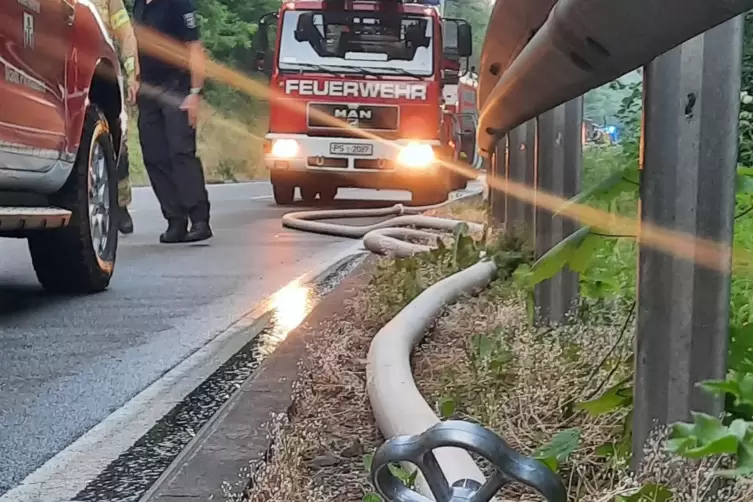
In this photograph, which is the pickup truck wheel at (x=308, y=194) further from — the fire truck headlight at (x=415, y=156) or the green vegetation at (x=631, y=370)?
the green vegetation at (x=631, y=370)

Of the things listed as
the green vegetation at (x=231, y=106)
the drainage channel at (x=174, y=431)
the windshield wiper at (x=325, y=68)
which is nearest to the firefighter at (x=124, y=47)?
the drainage channel at (x=174, y=431)

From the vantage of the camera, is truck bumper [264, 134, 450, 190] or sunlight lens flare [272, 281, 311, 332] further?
truck bumper [264, 134, 450, 190]

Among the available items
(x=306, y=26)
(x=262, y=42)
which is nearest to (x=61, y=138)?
(x=306, y=26)

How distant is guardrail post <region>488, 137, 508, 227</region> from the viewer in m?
5.59

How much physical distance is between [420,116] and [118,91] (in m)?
7.60

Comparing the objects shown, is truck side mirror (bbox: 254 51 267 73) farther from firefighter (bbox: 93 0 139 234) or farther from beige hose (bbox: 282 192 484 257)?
firefighter (bbox: 93 0 139 234)

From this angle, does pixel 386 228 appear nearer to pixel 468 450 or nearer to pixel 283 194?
pixel 468 450

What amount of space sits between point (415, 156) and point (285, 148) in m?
1.56

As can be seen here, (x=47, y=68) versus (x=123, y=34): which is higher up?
(x=123, y=34)

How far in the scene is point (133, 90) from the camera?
8188 millimetres

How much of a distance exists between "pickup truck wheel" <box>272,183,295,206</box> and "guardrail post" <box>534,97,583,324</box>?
35.5 feet

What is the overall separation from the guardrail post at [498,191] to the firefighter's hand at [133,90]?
3.05m

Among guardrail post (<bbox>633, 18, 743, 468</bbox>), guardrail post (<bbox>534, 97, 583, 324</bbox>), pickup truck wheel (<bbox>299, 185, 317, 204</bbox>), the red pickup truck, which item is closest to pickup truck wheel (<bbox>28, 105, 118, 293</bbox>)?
the red pickup truck

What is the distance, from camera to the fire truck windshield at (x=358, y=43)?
13.3 metres
